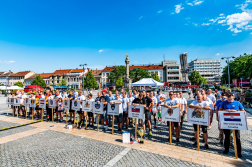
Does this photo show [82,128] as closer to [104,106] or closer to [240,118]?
[104,106]

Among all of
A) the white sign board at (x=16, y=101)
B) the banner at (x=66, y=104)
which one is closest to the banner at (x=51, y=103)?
the banner at (x=66, y=104)

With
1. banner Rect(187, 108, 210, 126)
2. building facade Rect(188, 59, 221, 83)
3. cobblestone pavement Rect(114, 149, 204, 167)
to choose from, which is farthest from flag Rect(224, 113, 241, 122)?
building facade Rect(188, 59, 221, 83)

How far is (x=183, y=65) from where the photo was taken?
67.2m

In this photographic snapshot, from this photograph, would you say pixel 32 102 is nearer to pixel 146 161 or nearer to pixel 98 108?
pixel 98 108

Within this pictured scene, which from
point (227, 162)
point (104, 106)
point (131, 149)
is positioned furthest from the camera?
point (104, 106)

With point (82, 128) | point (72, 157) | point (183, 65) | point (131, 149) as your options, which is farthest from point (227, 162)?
point (183, 65)

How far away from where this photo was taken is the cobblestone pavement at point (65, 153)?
4.38 meters

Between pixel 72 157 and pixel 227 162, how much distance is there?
4.77 meters

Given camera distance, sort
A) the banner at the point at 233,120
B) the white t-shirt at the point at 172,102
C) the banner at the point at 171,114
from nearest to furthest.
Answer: the banner at the point at 233,120, the banner at the point at 171,114, the white t-shirt at the point at 172,102

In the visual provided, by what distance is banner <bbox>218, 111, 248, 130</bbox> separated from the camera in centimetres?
459

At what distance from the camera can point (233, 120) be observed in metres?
4.74

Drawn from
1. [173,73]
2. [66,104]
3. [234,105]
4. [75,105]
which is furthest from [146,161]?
[173,73]

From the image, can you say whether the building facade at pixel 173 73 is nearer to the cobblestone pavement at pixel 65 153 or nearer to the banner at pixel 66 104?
the banner at pixel 66 104

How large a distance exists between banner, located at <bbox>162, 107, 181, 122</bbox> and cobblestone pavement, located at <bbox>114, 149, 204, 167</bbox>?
1561 millimetres
